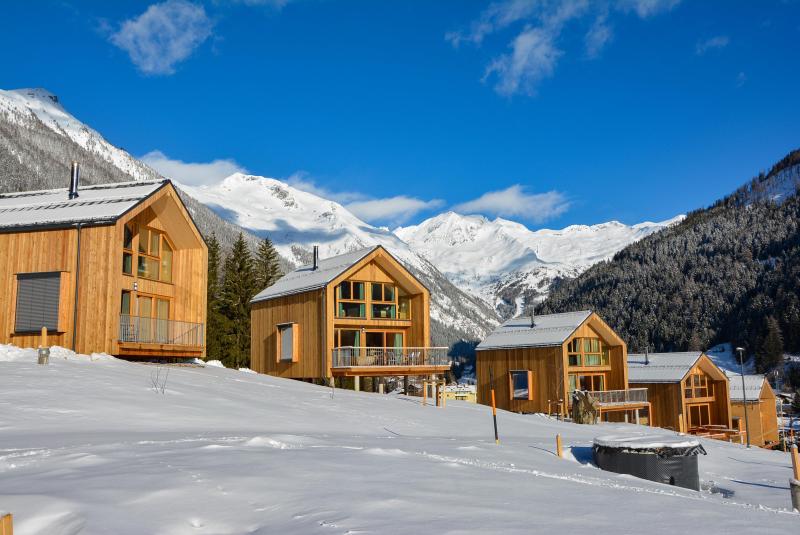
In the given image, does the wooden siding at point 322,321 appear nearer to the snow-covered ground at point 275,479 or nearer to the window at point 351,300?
the window at point 351,300

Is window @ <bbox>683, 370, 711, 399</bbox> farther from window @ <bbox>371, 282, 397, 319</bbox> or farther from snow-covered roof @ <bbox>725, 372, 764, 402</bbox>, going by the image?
window @ <bbox>371, 282, 397, 319</bbox>

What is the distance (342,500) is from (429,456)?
4416mm

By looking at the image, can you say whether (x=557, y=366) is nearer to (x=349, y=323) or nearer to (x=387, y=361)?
(x=387, y=361)

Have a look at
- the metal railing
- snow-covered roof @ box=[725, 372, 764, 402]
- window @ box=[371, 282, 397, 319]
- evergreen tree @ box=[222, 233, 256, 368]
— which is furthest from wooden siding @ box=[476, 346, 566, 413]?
evergreen tree @ box=[222, 233, 256, 368]

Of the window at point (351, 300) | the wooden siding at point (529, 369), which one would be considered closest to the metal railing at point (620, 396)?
the wooden siding at point (529, 369)

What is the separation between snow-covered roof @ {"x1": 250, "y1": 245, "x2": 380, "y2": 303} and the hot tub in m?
18.9

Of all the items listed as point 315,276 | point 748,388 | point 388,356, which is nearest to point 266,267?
point 315,276

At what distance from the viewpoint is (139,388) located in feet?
53.8

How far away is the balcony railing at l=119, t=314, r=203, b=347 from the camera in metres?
23.1

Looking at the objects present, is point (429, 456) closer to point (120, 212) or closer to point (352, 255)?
point (120, 212)

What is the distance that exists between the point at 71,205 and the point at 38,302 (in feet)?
12.9

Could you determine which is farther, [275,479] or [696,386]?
[696,386]

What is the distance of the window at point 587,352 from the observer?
41.5m

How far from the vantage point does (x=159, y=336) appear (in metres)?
25.1
